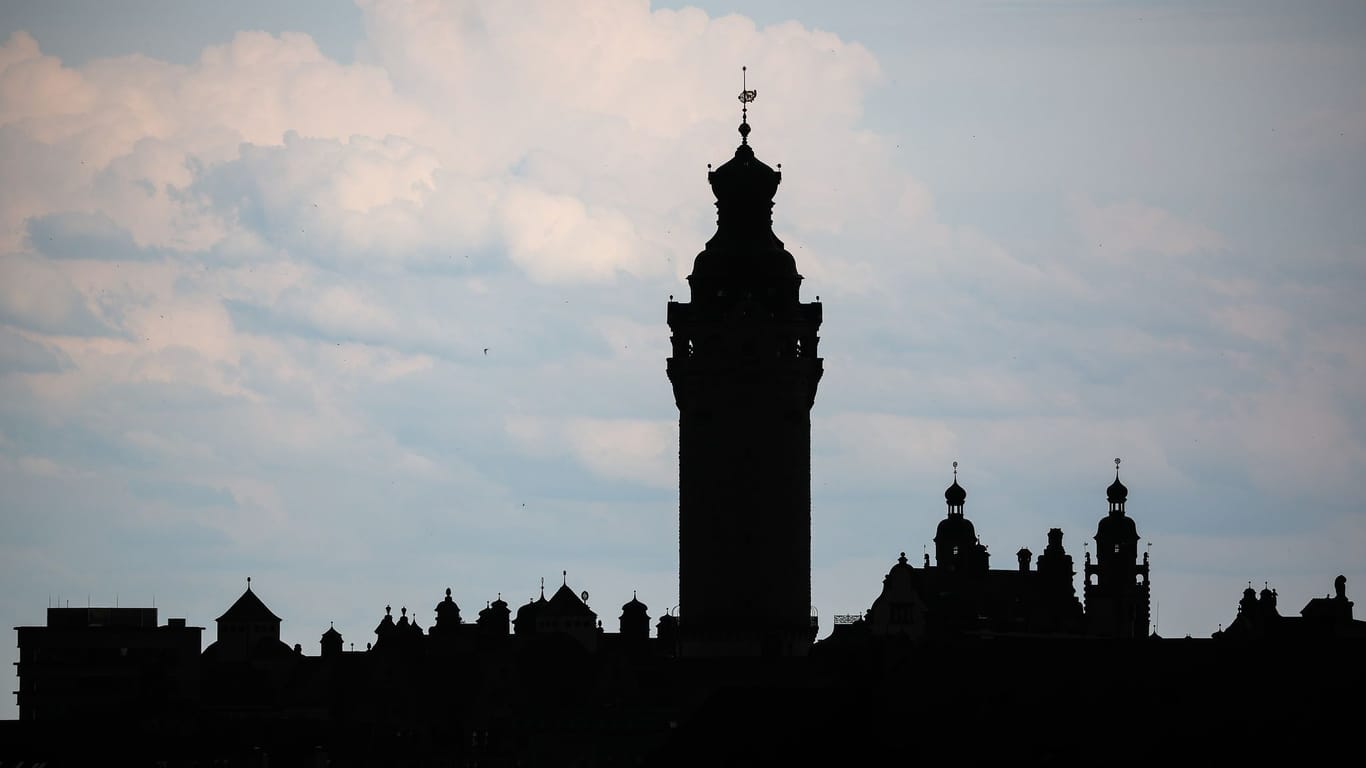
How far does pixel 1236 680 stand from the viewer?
13100 cm

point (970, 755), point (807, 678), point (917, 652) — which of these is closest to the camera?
point (970, 755)

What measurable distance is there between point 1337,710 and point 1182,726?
5.81m

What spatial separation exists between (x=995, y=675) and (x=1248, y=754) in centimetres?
1785

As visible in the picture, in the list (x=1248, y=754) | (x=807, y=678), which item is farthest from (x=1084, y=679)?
(x=807, y=678)

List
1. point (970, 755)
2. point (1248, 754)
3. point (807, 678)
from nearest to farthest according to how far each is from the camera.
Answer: point (1248, 754) < point (970, 755) < point (807, 678)

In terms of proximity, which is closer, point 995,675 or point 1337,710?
point 1337,710

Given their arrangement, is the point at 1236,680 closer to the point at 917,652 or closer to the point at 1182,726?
the point at 1182,726

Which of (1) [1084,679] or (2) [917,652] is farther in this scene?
(2) [917,652]

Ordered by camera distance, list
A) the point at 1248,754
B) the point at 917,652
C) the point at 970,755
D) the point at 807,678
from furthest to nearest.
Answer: the point at 807,678, the point at 917,652, the point at 970,755, the point at 1248,754

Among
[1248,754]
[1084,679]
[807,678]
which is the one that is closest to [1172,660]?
[1084,679]

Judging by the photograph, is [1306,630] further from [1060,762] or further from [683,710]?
[683,710]

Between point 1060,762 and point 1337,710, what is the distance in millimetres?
9873

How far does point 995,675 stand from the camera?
5541 inches

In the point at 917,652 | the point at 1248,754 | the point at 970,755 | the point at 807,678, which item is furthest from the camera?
the point at 807,678
